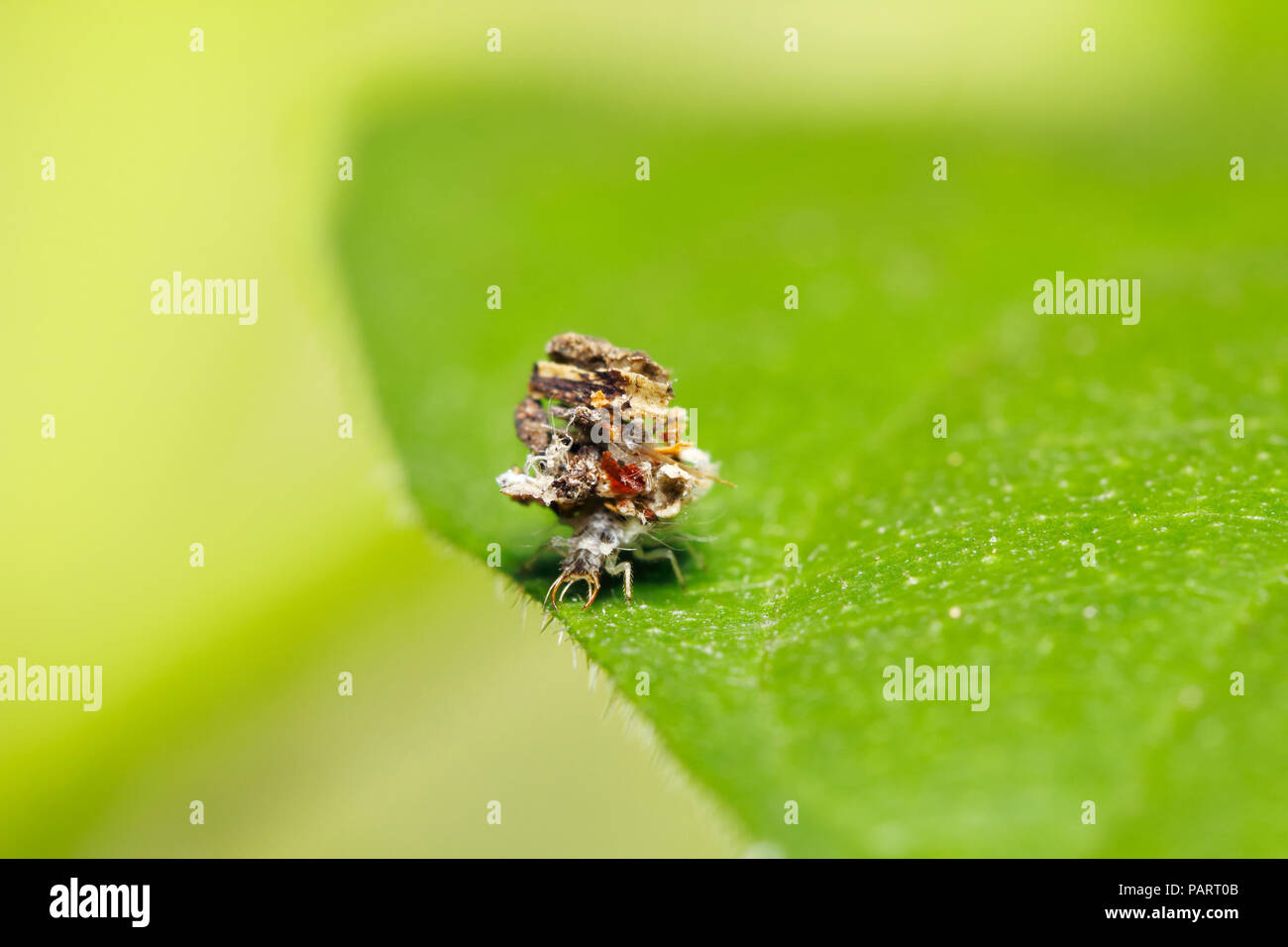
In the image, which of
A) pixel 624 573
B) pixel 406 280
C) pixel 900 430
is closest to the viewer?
pixel 624 573

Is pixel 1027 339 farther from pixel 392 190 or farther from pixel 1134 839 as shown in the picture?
pixel 392 190

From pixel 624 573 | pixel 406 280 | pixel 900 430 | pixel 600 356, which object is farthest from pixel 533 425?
pixel 406 280

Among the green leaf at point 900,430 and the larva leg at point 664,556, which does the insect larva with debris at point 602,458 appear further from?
the green leaf at point 900,430

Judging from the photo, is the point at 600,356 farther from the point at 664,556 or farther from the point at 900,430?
the point at 900,430

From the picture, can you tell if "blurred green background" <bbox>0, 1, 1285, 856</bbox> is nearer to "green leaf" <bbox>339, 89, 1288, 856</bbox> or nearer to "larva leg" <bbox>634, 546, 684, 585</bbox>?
"green leaf" <bbox>339, 89, 1288, 856</bbox>

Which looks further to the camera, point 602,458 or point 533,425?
point 533,425

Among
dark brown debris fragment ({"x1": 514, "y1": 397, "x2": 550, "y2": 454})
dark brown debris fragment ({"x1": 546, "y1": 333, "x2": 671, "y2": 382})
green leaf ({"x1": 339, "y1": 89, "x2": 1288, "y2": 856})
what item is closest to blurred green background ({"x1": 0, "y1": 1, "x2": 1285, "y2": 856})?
green leaf ({"x1": 339, "y1": 89, "x2": 1288, "y2": 856})

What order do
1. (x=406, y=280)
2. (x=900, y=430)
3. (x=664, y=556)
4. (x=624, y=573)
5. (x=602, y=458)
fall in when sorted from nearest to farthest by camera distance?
(x=602, y=458), (x=624, y=573), (x=664, y=556), (x=900, y=430), (x=406, y=280)
